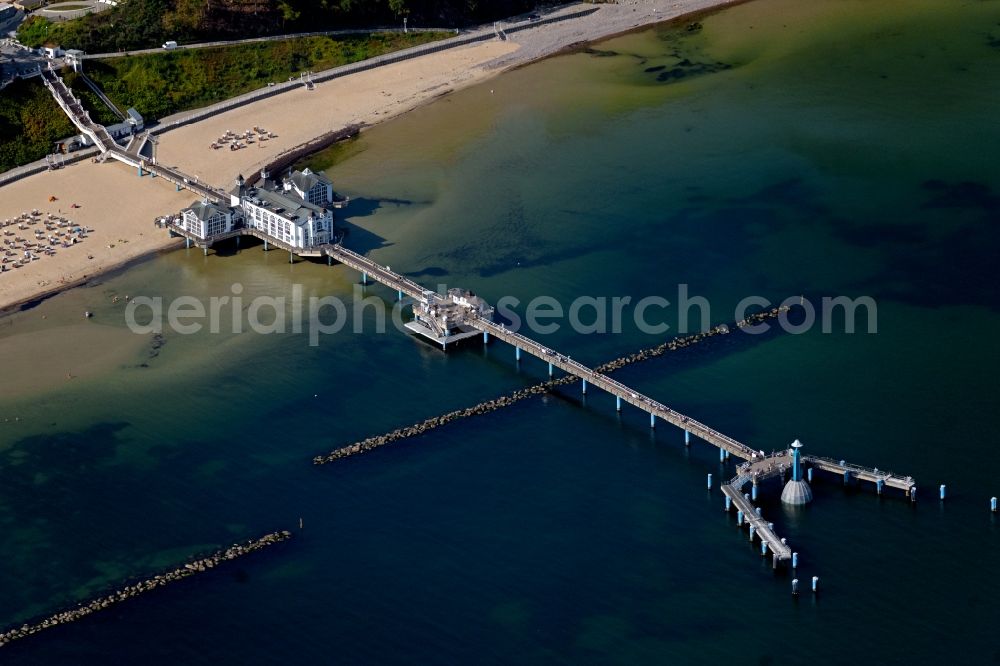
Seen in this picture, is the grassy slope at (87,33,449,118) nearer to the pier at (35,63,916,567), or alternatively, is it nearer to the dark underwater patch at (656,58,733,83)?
the pier at (35,63,916,567)

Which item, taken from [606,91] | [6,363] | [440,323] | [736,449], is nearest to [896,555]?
[736,449]

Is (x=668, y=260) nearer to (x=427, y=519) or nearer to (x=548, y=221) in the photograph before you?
(x=548, y=221)

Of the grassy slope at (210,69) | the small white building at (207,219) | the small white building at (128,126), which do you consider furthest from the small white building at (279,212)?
the grassy slope at (210,69)

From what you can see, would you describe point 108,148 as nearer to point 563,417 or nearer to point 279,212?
point 279,212

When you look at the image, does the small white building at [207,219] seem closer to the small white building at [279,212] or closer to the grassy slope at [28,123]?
the small white building at [279,212]

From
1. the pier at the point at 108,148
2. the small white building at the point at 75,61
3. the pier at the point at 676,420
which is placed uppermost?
the small white building at the point at 75,61
